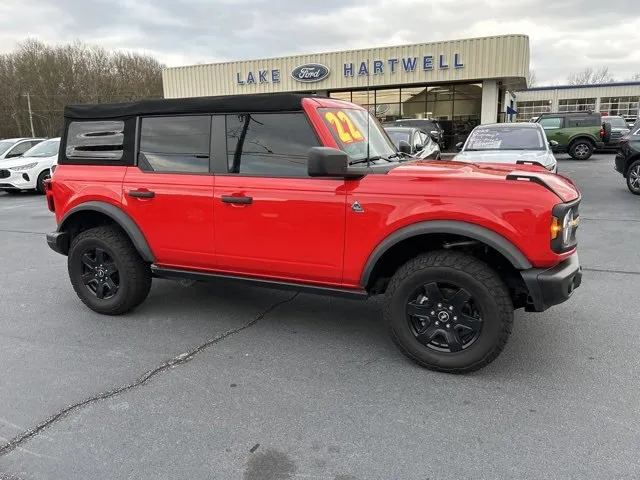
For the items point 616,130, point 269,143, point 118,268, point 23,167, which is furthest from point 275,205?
point 616,130

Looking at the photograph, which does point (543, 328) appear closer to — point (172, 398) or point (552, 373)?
point (552, 373)

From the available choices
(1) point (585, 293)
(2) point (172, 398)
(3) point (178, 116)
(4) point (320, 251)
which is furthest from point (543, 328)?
(3) point (178, 116)

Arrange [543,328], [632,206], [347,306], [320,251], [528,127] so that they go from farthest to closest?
1. [528,127]
2. [632,206]
3. [347,306]
4. [543,328]
5. [320,251]

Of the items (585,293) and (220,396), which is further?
(585,293)

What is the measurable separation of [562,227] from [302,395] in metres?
1.87

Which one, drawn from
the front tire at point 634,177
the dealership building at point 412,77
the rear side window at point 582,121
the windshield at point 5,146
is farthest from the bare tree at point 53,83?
the front tire at point 634,177

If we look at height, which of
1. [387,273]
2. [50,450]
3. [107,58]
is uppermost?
[107,58]

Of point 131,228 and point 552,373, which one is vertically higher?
point 131,228

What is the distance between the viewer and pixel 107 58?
4831 cm

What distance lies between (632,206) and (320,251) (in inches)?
324

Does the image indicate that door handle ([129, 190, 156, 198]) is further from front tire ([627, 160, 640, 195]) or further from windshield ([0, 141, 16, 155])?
windshield ([0, 141, 16, 155])

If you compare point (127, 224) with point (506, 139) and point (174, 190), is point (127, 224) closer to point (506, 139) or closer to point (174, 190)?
point (174, 190)

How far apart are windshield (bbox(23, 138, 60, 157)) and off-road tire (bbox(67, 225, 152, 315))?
1095 cm

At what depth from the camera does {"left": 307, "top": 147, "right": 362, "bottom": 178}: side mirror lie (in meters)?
3.07
